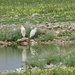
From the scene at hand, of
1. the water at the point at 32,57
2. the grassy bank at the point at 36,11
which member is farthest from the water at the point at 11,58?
the grassy bank at the point at 36,11

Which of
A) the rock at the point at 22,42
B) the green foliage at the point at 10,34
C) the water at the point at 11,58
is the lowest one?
the water at the point at 11,58

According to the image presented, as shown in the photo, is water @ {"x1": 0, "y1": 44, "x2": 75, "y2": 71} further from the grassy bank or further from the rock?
the grassy bank

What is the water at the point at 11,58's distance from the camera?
1756cm

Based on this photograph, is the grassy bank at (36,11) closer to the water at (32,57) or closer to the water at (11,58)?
the water at (11,58)

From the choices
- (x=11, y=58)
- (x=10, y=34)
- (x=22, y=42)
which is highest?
(x=10, y=34)

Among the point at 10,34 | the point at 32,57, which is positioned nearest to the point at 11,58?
the point at 32,57

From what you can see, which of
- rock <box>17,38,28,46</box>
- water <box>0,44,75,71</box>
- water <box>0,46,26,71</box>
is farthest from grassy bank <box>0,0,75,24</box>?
water <box>0,44,75,71</box>

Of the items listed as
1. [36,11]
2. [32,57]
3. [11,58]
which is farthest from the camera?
[36,11]

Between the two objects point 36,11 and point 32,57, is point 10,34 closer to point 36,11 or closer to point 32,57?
point 32,57

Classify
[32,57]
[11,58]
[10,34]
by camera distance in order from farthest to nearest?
1. [10,34]
2. [11,58]
3. [32,57]

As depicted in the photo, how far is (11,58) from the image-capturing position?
63.7ft

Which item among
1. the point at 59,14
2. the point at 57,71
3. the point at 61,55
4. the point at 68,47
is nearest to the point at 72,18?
the point at 59,14

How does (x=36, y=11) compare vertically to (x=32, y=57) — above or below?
above

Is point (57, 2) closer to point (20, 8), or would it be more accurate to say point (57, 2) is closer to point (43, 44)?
point (20, 8)
